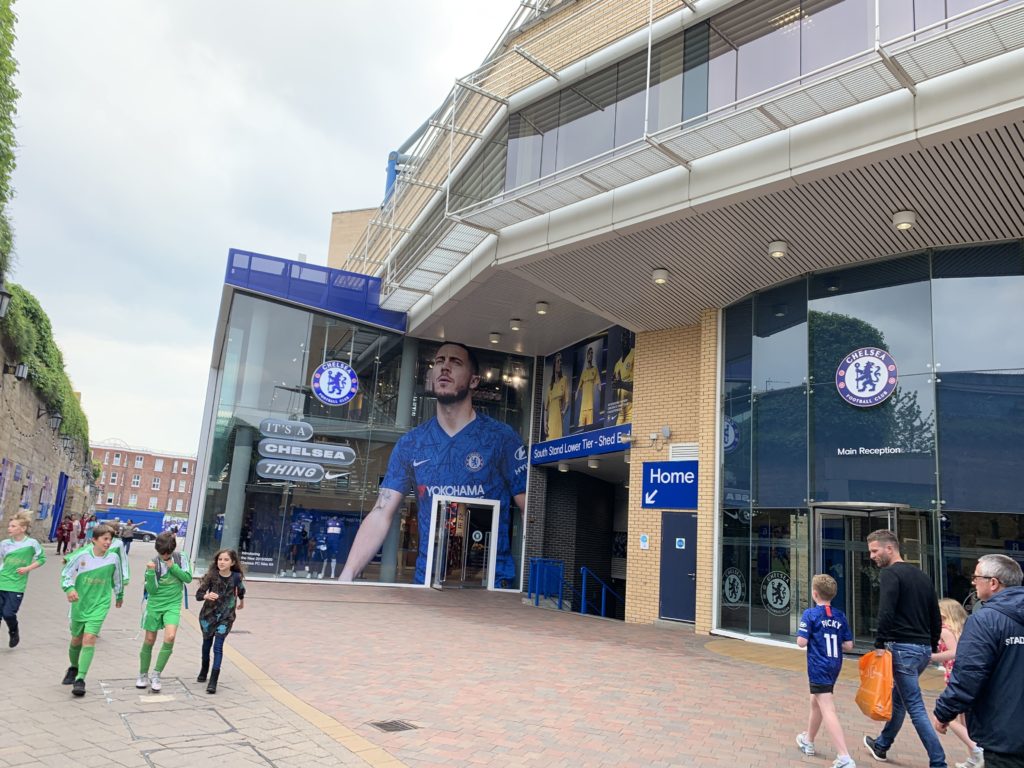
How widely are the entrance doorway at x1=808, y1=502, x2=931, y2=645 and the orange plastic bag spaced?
5987 mm

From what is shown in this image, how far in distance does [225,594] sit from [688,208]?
757 centimetres

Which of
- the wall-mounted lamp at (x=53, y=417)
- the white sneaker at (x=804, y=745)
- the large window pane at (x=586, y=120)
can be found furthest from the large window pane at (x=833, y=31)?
the wall-mounted lamp at (x=53, y=417)

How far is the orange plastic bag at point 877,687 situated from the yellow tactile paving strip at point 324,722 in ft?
10.1

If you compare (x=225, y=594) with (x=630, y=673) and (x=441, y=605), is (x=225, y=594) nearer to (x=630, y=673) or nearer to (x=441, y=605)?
(x=630, y=673)

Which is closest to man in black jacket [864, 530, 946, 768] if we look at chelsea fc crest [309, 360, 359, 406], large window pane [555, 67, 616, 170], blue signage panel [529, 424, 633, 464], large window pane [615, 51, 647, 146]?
large window pane [615, 51, 647, 146]

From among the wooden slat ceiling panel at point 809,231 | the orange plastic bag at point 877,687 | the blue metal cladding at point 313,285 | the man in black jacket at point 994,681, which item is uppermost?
the blue metal cladding at point 313,285

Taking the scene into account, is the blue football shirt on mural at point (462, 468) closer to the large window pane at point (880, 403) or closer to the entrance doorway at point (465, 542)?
the entrance doorway at point (465, 542)

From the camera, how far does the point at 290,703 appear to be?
6113 mm

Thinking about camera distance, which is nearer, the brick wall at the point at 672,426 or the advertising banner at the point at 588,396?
the brick wall at the point at 672,426

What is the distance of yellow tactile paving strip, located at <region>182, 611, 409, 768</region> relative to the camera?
4809mm

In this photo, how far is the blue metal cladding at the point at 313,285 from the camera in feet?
60.4

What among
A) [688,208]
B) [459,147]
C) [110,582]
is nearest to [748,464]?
[688,208]

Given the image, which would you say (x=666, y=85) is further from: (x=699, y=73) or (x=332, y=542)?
(x=332, y=542)

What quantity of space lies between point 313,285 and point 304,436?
3.87 metres
